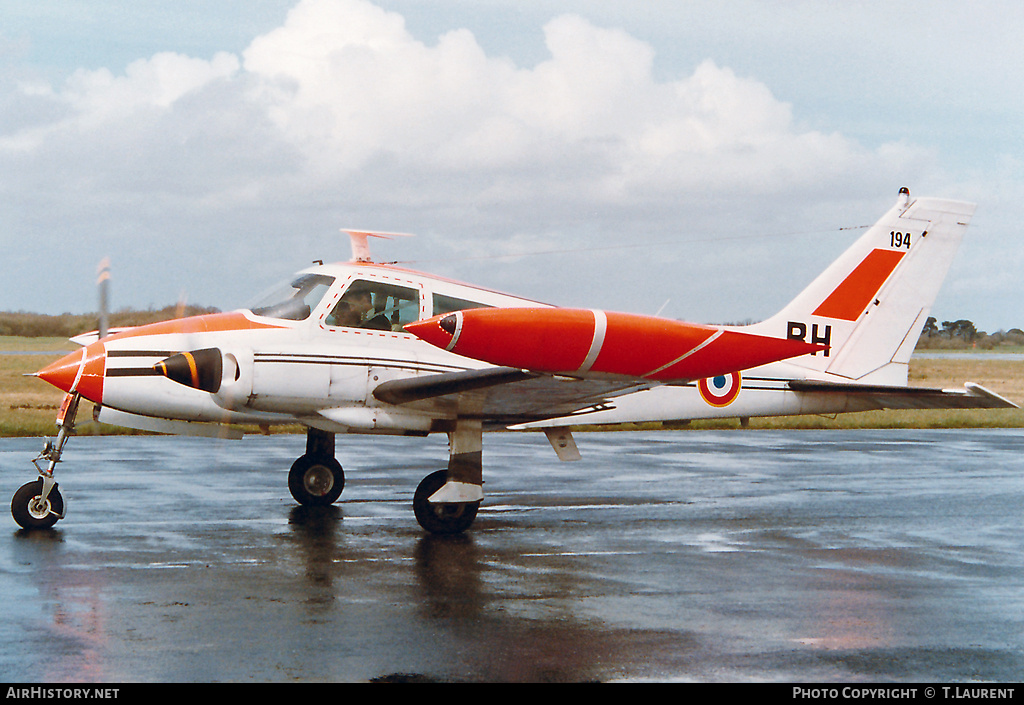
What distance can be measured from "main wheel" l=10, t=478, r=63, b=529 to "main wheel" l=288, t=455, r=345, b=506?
2834 mm

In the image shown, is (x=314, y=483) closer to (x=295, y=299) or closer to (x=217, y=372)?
(x=295, y=299)

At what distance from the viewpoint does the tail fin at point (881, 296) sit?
41.0ft

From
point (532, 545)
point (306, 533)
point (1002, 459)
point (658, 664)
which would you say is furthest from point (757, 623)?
point (1002, 459)

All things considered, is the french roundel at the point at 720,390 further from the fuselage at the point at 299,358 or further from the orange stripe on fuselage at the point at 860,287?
the fuselage at the point at 299,358

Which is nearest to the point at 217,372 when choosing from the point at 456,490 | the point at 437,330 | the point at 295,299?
the point at 295,299

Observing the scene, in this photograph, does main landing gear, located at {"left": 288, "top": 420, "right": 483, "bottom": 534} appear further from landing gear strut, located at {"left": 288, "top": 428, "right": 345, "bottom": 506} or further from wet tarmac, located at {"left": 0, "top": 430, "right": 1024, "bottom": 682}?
landing gear strut, located at {"left": 288, "top": 428, "right": 345, "bottom": 506}

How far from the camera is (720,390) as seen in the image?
11992 millimetres

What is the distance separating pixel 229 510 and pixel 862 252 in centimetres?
882

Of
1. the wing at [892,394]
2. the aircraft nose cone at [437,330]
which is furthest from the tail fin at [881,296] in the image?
the aircraft nose cone at [437,330]

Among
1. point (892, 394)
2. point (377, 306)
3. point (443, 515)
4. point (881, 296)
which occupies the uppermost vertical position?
point (881, 296)

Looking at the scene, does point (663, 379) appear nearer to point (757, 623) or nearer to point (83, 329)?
point (757, 623)

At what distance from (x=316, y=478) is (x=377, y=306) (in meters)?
2.80

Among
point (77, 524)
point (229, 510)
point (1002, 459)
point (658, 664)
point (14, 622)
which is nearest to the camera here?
point (658, 664)

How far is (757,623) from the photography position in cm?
712
